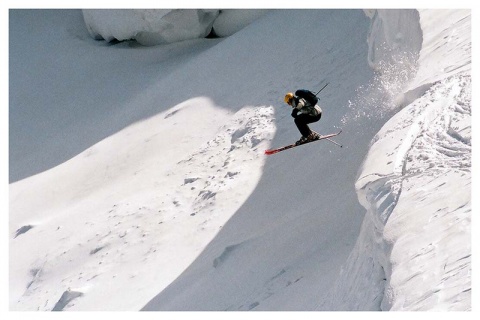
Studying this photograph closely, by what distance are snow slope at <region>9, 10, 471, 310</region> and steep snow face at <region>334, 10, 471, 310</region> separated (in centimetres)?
2

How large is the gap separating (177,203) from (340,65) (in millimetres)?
5370

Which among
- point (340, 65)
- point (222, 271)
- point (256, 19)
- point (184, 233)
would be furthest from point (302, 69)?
point (222, 271)

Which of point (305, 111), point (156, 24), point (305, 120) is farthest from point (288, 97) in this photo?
point (156, 24)

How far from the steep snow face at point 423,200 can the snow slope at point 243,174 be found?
0.02m

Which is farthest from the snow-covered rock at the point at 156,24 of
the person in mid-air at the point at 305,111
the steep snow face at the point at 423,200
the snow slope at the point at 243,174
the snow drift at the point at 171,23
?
the steep snow face at the point at 423,200

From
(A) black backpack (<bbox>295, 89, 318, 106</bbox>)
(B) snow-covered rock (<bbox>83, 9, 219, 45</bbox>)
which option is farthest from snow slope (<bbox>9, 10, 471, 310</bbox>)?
(A) black backpack (<bbox>295, 89, 318, 106</bbox>)

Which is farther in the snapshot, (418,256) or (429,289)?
(418,256)

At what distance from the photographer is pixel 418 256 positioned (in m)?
8.61

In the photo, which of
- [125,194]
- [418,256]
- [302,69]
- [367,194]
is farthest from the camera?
[302,69]

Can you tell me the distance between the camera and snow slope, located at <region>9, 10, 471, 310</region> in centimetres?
982

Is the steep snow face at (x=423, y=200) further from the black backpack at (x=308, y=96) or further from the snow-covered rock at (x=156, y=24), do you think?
the snow-covered rock at (x=156, y=24)

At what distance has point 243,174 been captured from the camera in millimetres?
19750

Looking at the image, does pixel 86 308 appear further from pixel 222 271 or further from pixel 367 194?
pixel 367 194

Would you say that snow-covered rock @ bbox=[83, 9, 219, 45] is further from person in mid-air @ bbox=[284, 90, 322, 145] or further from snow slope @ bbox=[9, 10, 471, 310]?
person in mid-air @ bbox=[284, 90, 322, 145]
